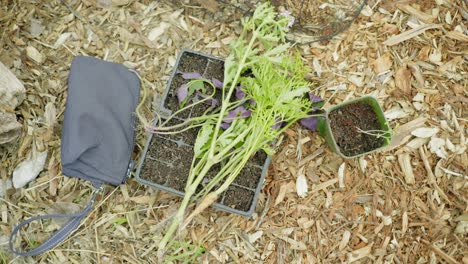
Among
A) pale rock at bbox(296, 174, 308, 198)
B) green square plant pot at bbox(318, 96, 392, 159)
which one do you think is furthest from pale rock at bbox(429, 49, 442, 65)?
pale rock at bbox(296, 174, 308, 198)

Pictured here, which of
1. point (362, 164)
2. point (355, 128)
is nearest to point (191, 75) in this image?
point (355, 128)

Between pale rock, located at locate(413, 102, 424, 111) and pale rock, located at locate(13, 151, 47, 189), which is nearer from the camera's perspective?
pale rock, located at locate(13, 151, 47, 189)

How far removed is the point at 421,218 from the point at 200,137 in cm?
101

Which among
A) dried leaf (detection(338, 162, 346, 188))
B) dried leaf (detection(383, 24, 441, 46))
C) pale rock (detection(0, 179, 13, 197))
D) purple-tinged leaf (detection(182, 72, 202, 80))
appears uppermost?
dried leaf (detection(383, 24, 441, 46))

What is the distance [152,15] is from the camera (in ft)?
7.91

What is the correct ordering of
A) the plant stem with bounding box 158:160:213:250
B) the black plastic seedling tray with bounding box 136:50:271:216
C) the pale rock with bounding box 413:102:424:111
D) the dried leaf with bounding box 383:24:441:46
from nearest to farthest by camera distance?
the plant stem with bounding box 158:160:213:250 < the black plastic seedling tray with bounding box 136:50:271:216 < the pale rock with bounding box 413:102:424:111 < the dried leaf with bounding box 383:24:441:46

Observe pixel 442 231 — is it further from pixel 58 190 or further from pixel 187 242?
pixel 58 190

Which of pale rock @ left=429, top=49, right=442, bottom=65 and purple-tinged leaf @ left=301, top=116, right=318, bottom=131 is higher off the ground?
pale rock @ left=429, top=49, right=442, bottom=65

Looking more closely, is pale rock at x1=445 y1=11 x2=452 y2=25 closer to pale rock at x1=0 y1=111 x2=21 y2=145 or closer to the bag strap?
the bag strap

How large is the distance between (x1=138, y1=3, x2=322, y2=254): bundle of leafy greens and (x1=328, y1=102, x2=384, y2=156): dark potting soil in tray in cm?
16

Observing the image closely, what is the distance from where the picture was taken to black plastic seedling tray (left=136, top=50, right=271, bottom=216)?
197 cm

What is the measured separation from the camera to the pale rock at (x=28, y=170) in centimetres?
213

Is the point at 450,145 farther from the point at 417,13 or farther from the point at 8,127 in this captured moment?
the point at 8,127

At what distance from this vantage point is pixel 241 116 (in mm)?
1951
